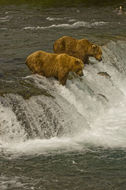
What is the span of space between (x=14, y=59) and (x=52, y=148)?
23.8 feet

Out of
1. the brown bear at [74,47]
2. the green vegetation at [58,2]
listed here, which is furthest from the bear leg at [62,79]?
the green vegetation at [58,2]

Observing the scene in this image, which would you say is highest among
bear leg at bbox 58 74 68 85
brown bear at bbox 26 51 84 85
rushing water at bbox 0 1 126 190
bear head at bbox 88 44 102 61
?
bear head at bbox 88 44 102 61

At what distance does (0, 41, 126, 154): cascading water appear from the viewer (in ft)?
38.5

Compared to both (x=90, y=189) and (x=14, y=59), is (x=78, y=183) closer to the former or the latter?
(x=90, y=189)

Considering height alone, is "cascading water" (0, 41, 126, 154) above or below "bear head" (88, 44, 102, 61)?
below

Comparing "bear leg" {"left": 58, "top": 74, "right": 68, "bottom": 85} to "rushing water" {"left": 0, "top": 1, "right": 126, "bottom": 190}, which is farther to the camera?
"bear leg" {"left": 58, "top": 74, "right": 68, "bottom": 85}

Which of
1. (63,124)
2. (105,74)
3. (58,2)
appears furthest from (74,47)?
(58,2)

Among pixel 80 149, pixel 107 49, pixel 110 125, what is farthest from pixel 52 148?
pixel 107 49

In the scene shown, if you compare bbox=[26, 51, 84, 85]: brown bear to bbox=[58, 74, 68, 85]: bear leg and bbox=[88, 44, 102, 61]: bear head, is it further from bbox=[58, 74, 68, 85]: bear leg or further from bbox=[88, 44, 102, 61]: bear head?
bbox=[88, 44, 102, 61]: bear head

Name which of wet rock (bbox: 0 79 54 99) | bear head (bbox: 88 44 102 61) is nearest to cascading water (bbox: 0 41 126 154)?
wet rock (bbox: 0 79 54 99)

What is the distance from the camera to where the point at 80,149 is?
11.4 m

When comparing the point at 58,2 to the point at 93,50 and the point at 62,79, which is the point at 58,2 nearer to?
the point at 93,50

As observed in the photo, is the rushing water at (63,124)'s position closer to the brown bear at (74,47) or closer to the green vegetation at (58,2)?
the brown bear at (74,47)

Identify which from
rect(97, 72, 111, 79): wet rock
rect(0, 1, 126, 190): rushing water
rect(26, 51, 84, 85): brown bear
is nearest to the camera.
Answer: rect(0, 1, 126, 190): rushing water
